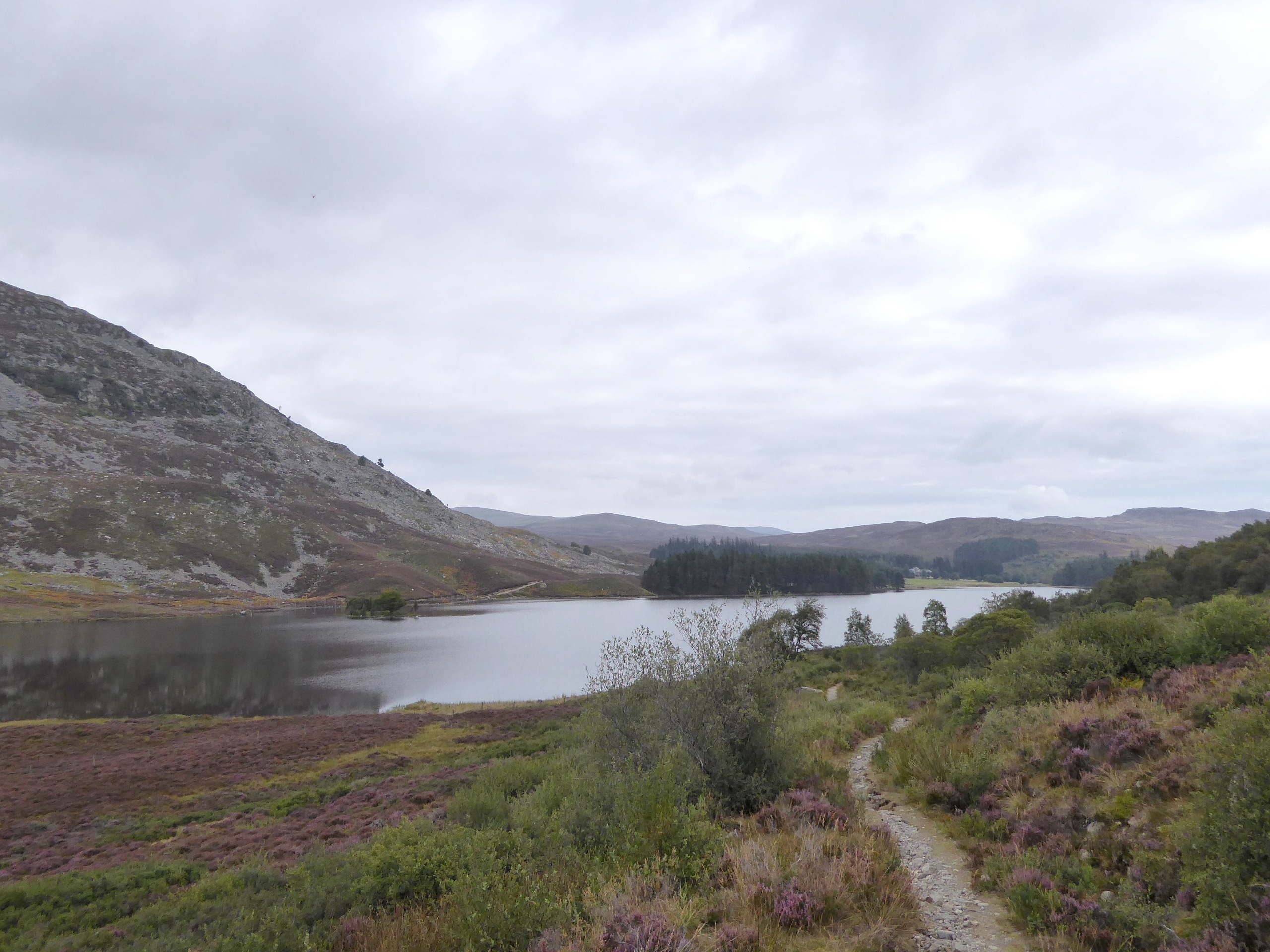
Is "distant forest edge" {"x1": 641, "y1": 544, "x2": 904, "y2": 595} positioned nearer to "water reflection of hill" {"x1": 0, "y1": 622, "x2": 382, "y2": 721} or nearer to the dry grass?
"water reflection of hill" {"x1": 0, "y1": 622, "x2": 382, "y2": 721}

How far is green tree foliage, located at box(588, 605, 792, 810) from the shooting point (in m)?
10.4

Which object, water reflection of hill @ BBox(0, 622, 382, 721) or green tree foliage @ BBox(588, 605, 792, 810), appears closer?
green tree foliage @ BBox(588, 605, 792, 810)

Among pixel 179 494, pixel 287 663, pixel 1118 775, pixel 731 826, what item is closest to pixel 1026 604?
pixel 1118 775

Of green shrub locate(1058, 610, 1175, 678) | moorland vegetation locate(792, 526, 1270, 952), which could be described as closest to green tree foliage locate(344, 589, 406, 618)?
moorland vegetation locate(792, 526, 1270, 952)

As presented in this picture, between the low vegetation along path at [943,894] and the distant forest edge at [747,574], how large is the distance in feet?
422

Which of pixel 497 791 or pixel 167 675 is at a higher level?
pixel 497 791

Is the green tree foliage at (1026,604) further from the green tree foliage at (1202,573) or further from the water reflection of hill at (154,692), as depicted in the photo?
the water reflection of hill at (154,692)

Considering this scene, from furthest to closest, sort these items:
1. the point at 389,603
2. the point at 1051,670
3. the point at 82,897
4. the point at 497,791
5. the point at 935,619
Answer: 1. the point at 389,603
2. the point at 935,619
3. the point at 497,791
4. the point at 1051,670
5. the point at 82,897

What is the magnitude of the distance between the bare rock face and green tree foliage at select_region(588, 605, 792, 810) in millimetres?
115962

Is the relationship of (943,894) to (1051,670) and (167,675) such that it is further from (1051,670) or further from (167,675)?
(167,675)

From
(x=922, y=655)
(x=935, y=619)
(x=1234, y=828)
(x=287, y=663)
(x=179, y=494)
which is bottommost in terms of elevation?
(x=287, y=663)

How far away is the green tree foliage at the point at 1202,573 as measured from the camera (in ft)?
107

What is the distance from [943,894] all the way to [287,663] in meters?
58.5

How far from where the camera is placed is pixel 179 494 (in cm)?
12756
